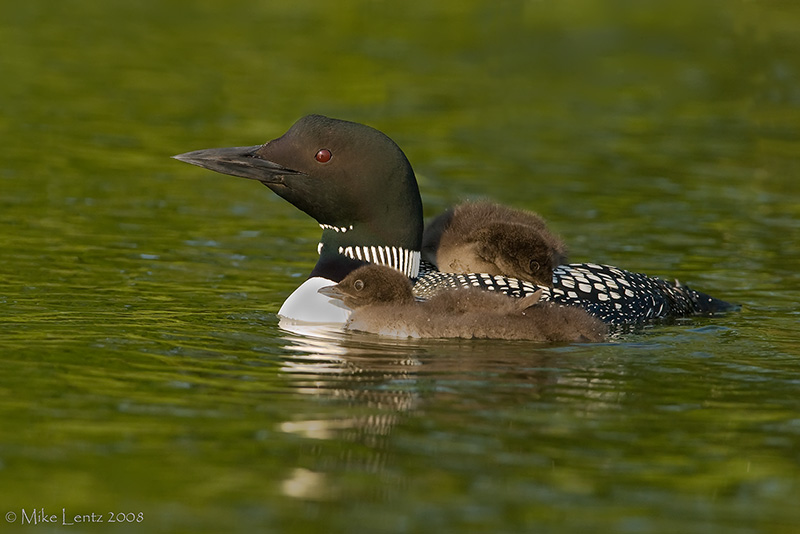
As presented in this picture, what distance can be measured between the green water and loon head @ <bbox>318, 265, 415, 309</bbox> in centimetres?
32

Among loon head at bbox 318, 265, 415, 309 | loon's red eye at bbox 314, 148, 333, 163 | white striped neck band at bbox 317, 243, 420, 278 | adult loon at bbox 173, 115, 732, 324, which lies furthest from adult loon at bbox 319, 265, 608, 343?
loon's red eye at bbox 314, 148, 333, 163

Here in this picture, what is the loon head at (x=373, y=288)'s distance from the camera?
655cm

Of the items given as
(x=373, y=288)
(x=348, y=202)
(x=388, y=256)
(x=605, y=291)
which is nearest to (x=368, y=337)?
(x=373, y=288)

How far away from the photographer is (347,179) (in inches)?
270

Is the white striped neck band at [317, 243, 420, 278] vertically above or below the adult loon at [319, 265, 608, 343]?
above

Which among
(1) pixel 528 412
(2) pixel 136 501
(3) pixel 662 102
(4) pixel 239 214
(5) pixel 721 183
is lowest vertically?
(2) pixel 136 501

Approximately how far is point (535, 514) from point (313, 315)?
2675 millimetres

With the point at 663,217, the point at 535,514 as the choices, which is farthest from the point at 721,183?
the point at 535,514

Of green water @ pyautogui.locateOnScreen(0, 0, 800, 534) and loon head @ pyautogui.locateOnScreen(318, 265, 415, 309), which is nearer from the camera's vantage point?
green water @ pyautogui.locateOnScreen(0, 0, 800, 534)

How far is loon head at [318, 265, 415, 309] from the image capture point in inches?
258

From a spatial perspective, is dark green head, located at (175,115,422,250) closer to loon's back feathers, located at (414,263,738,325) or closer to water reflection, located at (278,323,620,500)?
loon's back feathers, located at (414,263,738,325)

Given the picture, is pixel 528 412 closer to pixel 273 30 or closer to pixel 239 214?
pixel 239 214

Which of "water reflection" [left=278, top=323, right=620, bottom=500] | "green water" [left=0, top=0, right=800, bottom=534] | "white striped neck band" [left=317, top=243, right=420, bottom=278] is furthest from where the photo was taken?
"white striped neck band" [left=317, top=243, right=420, bottom=278]

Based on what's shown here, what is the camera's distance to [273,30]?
19000 mm
